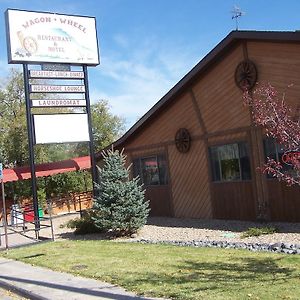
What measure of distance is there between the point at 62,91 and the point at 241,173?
7774mm

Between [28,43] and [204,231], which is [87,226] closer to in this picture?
[204,231]

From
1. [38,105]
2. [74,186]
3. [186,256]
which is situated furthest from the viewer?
[74,186]

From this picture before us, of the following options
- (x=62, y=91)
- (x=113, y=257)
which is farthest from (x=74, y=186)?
(x=113, y=257)

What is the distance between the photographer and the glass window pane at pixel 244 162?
52.0 ft

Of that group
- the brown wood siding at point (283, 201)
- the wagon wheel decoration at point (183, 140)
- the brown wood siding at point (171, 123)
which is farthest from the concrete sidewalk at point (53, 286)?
the brown wood siding at point (171, 123)

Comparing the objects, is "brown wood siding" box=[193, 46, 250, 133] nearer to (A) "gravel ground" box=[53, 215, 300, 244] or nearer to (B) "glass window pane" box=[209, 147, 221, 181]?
(B) "glass window pane" box=[209, 147, 221, 181]

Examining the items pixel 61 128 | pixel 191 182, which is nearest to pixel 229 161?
pixel 191 182

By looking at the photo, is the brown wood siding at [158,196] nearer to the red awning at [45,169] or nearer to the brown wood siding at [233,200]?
the brown wood siding at [233,200]

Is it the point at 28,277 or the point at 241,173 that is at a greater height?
the point at 241,173

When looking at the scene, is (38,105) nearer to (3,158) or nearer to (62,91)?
(62,91)

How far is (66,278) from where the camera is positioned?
9086 millimetres

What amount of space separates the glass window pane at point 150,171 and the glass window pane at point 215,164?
371cm

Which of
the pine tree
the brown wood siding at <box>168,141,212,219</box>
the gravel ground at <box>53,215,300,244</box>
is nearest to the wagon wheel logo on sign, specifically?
the pine tree

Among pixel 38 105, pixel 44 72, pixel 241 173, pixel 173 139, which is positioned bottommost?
pixel 241 173
